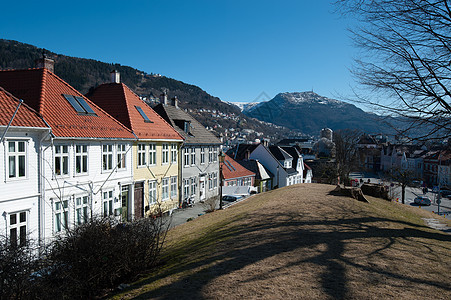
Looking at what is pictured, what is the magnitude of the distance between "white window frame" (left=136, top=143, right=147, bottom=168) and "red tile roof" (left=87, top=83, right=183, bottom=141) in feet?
2.52

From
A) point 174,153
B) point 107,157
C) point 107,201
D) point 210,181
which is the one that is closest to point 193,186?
point 210,181

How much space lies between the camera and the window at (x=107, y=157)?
744 inches

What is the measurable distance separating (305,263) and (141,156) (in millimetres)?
17102

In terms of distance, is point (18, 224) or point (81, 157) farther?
point (81, 157)

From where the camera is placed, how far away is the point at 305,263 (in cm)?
786

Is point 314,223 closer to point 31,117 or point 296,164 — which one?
point 31,117

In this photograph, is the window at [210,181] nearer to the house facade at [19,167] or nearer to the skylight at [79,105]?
the skylight at [79,105]

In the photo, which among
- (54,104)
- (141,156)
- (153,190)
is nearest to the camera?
(54,104)

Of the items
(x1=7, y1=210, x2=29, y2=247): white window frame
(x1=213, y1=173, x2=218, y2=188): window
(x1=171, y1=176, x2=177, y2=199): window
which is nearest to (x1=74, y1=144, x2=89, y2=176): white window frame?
(x1=7, y1=210, x2=29, y2=247): white window frame

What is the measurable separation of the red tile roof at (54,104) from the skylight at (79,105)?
258 millimetres

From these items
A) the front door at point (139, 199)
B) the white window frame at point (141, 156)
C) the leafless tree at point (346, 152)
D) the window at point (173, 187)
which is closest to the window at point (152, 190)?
the front door at point (139, 199)

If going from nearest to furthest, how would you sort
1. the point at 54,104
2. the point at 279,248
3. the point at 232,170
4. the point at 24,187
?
the point at 279,248
the point at 24,187
the point at 54,104
the point at 232,170

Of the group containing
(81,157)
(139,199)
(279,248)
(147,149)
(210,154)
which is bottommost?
(139,199)

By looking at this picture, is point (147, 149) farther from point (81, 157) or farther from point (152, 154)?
point (81, 157)
